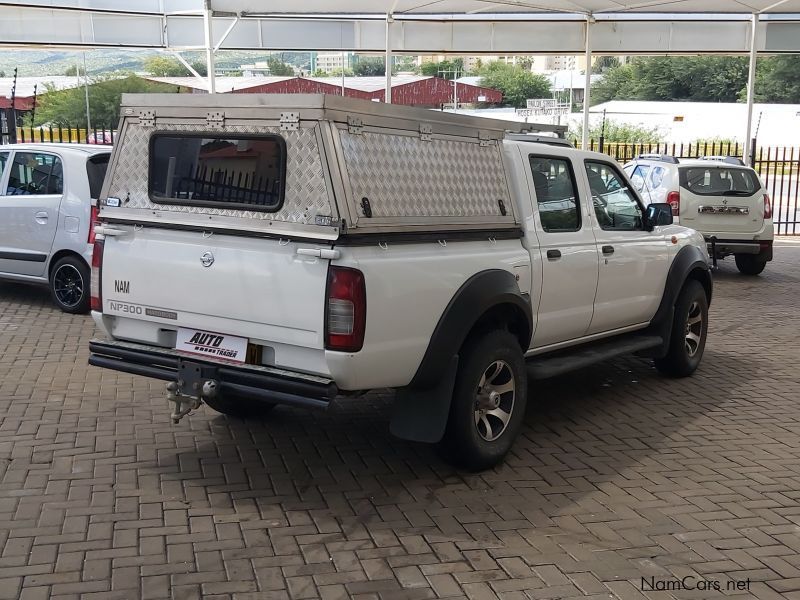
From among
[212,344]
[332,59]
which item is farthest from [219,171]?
[332,59]

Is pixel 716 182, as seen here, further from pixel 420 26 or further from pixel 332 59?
pixel 332 59

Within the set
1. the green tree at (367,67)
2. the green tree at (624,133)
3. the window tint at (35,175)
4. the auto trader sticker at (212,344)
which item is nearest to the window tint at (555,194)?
the auto trader sticker at (212,344)

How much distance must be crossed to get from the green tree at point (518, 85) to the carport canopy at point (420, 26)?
5538 cm

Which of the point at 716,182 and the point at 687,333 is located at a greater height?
the point at 716,182

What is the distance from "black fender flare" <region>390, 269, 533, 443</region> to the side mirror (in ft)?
8.14

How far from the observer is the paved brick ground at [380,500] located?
3932 millimetres

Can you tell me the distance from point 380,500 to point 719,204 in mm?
9952

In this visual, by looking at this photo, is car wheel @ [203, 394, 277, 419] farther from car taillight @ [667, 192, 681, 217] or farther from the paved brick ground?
car taillight @ [667, 192, 681, 217]

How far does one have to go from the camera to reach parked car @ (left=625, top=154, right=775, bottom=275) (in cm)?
1307

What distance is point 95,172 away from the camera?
934 cm

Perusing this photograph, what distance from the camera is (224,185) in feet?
15.7

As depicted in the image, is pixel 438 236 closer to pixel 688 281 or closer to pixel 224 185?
pixel 224 185

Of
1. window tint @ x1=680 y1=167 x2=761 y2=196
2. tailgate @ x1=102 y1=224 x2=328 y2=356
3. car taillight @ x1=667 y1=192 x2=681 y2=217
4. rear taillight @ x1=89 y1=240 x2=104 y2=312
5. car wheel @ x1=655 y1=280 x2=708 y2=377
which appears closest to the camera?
tailgate @ x1=102 y1=224 x2=328 y2=356

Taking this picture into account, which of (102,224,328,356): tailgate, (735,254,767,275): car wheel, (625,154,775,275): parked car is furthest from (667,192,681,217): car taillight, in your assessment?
(102,224,328,356): tailgate
